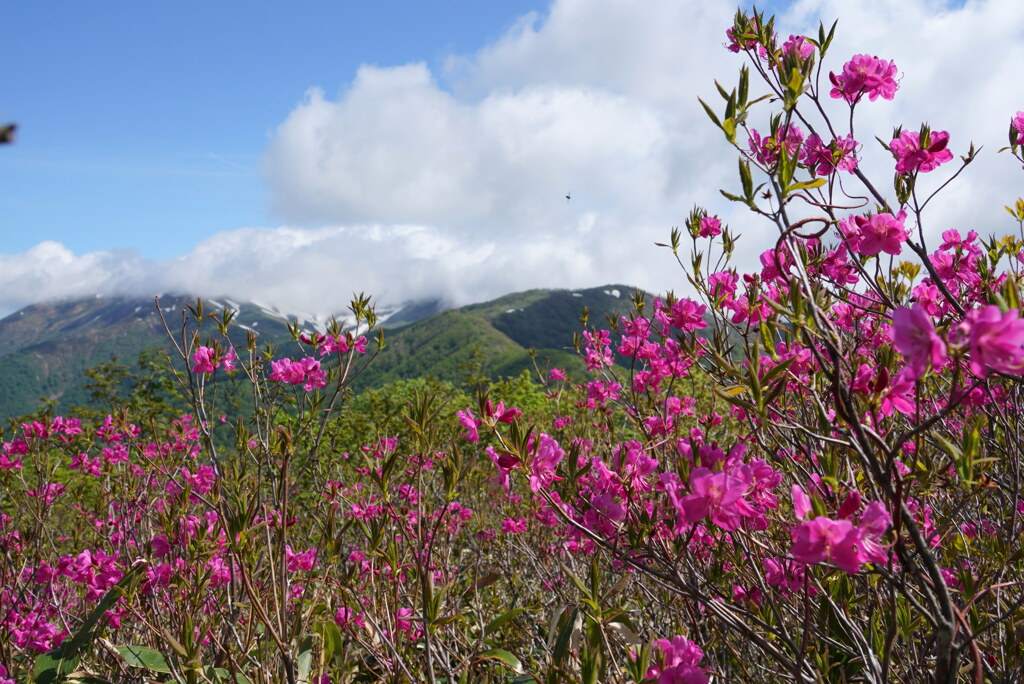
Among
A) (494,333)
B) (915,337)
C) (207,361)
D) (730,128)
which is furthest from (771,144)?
(494,333)

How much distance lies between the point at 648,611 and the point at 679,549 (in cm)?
121

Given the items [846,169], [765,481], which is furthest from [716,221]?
[765,481]

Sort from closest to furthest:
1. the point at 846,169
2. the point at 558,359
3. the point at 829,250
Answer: the point at 846,169 < the point at 829,250 < the point at 558,359

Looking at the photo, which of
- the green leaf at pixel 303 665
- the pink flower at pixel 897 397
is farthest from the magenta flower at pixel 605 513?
the green leaf at pixel 303 665

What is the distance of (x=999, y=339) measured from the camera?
91 centimetres

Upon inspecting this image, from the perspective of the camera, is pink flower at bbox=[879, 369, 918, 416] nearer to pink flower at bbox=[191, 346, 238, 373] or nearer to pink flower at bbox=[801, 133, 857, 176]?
pink flower at bbox=[801, 133, 857, 176]

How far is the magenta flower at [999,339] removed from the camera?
35.4 inches

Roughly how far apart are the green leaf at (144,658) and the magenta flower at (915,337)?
7.39 feet

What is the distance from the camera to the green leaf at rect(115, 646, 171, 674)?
6.62 ft

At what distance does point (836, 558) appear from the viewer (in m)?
1.03

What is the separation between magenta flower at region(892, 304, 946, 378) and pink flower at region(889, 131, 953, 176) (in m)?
1.54

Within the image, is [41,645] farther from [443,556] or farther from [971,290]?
[971,290]

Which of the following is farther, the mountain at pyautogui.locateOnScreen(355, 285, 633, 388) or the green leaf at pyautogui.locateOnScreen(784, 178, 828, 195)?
the mountain at pyautogui.locateOnScreen(355, 285, 633, 388)

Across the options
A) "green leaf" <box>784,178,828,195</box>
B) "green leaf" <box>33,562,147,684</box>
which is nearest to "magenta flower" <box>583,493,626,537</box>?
"green leaf" <box>784,178,828,195</box>
